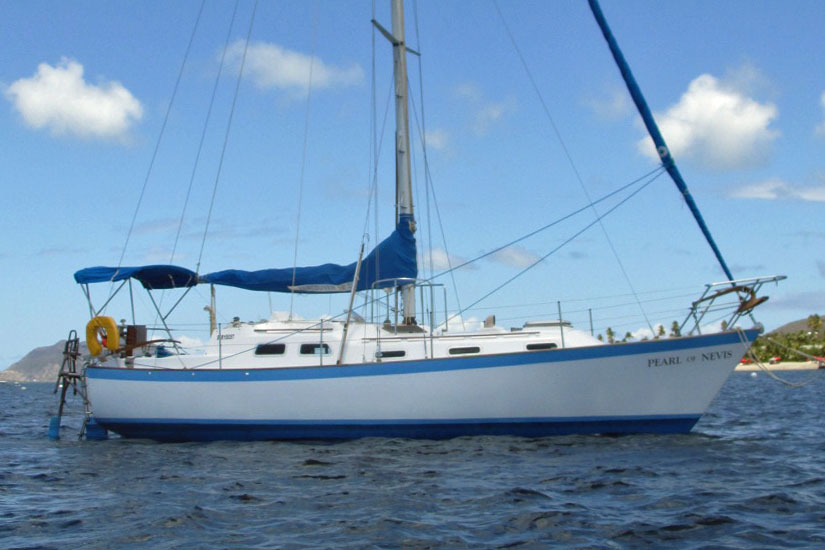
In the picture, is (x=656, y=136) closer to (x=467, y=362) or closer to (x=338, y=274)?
(x=467, y=362)

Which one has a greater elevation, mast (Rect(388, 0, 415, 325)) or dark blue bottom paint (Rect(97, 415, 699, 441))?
mast (Rect(388, 0, 415, 325))

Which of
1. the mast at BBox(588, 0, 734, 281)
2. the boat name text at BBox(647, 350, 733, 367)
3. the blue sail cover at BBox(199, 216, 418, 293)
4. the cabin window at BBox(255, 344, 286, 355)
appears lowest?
the boat name text at BBox(647, 350, 733, 367)

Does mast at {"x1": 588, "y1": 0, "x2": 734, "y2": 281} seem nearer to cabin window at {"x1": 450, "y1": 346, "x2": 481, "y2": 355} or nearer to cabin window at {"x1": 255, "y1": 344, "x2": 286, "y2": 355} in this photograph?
cabin window at {"x1": 450, "y1": 346, "x2": 481, "y2": 355}

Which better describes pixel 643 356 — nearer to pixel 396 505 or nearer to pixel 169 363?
pixel 396 505

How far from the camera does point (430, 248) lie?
17.5 metres

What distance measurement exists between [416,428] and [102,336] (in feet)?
25.0

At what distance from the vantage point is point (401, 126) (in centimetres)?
1720

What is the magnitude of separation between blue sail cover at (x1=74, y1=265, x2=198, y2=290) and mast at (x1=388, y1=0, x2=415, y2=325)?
5.12 metres

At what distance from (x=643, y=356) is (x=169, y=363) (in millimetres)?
9902

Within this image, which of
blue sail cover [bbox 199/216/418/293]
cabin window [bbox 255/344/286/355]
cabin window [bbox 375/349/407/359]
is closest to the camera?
cabin window [bbox 375/349/407/359]

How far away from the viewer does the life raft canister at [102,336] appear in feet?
53.0

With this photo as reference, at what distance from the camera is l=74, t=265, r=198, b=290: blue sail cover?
649 inches

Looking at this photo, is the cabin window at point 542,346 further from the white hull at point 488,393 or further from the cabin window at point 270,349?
the cabin window at point 270,349

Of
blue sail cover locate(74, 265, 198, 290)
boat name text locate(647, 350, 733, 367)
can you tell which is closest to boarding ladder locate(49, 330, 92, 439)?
blue sail cover locate(74, 265, 198, 290)
